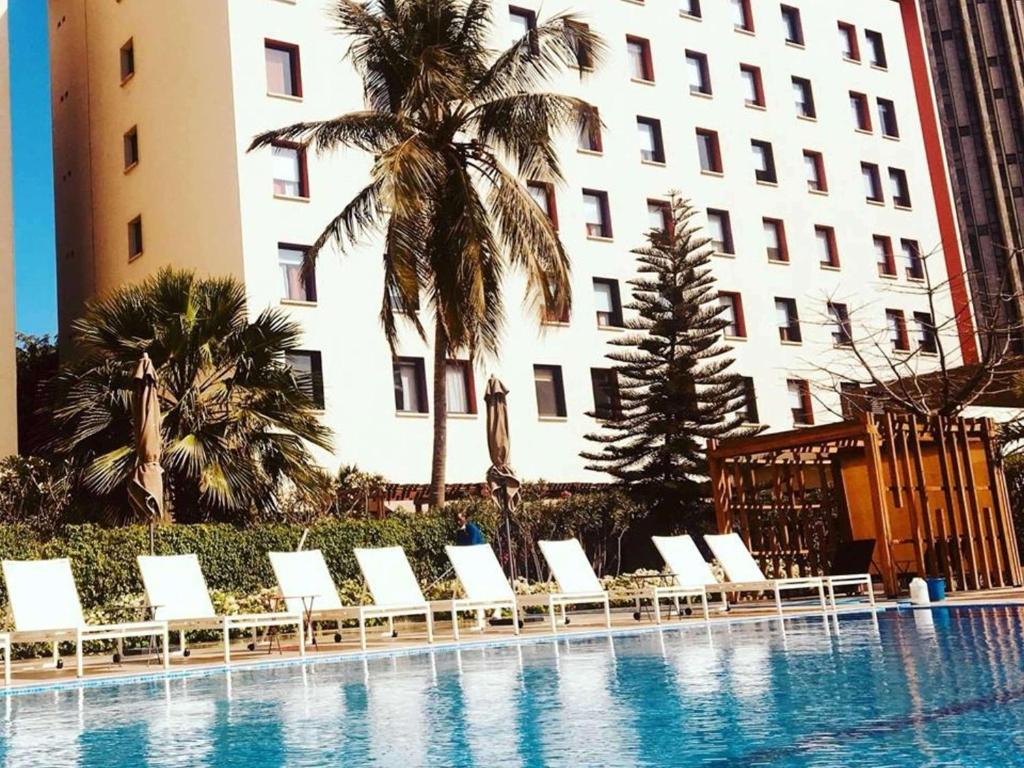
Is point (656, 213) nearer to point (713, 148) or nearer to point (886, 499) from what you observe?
point (713, 148)

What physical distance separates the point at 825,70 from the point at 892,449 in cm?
2789

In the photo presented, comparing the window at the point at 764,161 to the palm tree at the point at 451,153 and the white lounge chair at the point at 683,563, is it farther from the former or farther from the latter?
the white lounge chair at the point at 683,563

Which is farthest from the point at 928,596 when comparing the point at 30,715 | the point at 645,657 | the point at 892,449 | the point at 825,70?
the point at 825,70

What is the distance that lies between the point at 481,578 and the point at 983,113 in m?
61.4

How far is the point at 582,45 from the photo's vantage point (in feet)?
71.3

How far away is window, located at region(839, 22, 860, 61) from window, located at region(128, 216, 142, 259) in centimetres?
2521

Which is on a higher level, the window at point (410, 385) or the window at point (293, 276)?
the window at point (293, 276)

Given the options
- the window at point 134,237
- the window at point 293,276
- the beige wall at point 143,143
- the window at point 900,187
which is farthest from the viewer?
the window at point 900,187

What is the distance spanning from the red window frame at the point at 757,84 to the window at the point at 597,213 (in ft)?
25.7

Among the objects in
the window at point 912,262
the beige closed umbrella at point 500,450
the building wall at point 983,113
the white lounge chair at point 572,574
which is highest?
the building wall at point 983,113

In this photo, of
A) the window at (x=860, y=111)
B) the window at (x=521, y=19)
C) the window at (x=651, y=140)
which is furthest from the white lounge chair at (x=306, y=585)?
the window at (x=860, y=111)

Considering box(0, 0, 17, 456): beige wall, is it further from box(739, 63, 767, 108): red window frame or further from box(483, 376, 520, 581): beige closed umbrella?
box(739, 63, 767, 108): red window frame

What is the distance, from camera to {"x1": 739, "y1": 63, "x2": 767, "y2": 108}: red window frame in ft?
132

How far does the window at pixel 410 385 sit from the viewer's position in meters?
30.2
